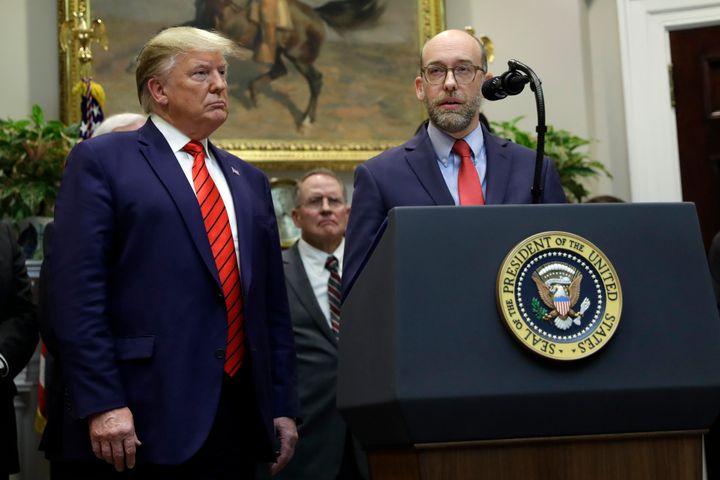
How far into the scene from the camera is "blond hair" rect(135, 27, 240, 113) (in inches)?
114

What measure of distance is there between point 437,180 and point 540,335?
0.92m

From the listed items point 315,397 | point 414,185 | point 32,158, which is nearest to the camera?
point 414,185

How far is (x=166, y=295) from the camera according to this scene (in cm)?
264

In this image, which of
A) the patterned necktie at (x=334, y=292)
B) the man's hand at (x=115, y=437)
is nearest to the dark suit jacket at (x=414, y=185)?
the man's hand at (x=115, y=437)

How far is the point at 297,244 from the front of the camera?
4.95 m

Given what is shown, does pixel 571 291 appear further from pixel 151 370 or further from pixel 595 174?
pixel 595 174

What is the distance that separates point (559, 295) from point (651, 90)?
470 centimetres

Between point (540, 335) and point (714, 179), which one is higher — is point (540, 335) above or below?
below

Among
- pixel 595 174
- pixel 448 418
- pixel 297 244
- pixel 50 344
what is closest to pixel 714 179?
pixel 595 174

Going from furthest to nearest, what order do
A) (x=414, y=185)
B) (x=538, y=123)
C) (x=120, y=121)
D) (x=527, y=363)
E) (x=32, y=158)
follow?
(x=32, y=158)
(x=120, y=121)
(x=414, y=185)
(x=538, y=123)
(x=527, y=363)

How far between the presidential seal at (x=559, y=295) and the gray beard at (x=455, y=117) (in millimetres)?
967

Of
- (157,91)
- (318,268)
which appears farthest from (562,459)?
(318,268)

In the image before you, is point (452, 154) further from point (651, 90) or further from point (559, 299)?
point (651, 90)

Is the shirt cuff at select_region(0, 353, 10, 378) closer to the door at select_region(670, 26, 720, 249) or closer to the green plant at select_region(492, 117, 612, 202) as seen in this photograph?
the green plant at select_region(492, 117, 612, 202)
